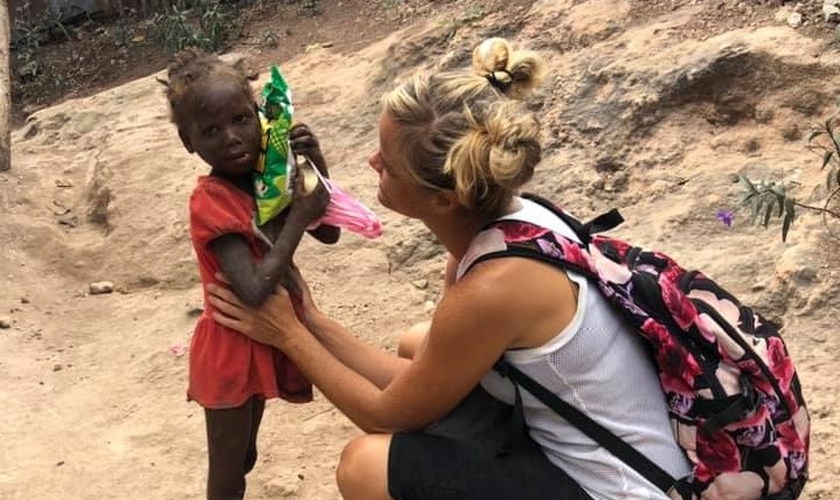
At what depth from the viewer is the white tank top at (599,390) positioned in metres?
2.12

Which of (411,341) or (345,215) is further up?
(345,215)

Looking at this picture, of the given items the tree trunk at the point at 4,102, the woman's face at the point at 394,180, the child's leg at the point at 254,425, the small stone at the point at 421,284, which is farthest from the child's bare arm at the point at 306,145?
the tree trunk at the point at 4,102

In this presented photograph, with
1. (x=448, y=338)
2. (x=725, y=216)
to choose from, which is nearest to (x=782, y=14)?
(x=725, y=216)

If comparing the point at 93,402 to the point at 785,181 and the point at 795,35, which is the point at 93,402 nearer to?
the point at 785,181

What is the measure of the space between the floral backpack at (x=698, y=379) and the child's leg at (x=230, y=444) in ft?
2.42

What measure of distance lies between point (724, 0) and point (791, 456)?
331 centimetres

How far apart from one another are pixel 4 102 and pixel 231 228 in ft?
14.5

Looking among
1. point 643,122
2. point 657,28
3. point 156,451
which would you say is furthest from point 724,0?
point 156,451

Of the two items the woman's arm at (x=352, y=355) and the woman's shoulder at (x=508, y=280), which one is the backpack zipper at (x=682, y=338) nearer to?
the woman's shoulder at (x=508, y=280)

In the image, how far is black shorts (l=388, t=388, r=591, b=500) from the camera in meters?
2.22

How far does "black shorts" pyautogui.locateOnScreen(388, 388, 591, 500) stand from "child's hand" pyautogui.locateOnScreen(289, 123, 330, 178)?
0.68 metres

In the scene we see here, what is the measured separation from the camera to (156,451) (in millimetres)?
3482

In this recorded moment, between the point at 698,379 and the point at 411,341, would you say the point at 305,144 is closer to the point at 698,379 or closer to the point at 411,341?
the point at 411,341

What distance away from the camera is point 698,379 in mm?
2131
